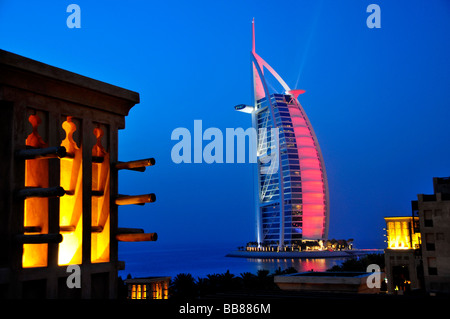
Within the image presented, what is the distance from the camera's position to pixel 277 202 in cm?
13325

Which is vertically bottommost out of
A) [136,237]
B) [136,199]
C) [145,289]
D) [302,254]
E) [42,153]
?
[302,254]

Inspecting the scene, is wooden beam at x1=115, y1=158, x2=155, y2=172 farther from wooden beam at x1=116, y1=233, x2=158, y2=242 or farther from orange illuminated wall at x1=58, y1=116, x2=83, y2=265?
wooden beam at x1=116, y1=233, x2=158, y2=242

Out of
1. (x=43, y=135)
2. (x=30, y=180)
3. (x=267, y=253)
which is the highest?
(x=43, y=135)

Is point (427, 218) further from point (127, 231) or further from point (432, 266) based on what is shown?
point (127, 231)

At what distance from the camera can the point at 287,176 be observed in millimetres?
132375

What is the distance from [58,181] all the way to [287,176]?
421 ft

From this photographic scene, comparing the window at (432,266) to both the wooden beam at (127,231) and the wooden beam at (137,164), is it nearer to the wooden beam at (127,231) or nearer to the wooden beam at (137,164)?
Result: the wooden beam at (127,231)

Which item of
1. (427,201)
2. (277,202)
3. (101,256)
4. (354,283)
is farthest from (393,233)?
(277,202)

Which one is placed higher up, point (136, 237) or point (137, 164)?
point (137, 164)

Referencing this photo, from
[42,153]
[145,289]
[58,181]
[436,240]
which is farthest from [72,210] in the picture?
[436,240]

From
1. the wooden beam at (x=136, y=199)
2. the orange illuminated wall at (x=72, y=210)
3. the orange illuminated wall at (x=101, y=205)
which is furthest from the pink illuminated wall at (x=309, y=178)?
the orange illuminated wall at (x=72, y=210)
